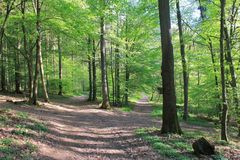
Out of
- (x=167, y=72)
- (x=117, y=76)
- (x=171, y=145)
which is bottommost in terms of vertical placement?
(x=171, y=145)

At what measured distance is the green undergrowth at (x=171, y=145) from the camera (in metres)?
9.14

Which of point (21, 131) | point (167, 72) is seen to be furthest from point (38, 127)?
point (167, 72)

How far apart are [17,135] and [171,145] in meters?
5.46

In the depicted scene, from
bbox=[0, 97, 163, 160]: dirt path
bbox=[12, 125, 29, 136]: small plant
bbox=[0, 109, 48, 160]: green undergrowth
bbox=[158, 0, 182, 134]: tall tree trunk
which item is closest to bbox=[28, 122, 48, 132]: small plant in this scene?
bbox=[0, 109, 48, 160]: green undergrowth

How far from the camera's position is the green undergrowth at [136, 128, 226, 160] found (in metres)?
9.14

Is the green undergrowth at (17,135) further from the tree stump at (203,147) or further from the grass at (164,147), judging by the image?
the tree stump at (203,147)

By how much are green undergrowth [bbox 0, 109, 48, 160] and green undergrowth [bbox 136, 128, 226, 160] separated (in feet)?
13.7

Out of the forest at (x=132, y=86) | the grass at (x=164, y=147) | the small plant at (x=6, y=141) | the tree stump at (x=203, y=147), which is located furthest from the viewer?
the forest at (x=132, y=86)

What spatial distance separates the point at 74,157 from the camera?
8.62 metres

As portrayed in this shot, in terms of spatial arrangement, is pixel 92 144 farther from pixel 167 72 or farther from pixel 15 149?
pixel 167 72

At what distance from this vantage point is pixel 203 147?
948 cm

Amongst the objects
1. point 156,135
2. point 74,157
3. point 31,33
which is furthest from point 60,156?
point 31,33

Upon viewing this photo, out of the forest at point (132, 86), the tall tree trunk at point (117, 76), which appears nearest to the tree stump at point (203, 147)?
the forest at point (132, 86)

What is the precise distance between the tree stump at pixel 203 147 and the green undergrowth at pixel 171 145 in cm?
22
